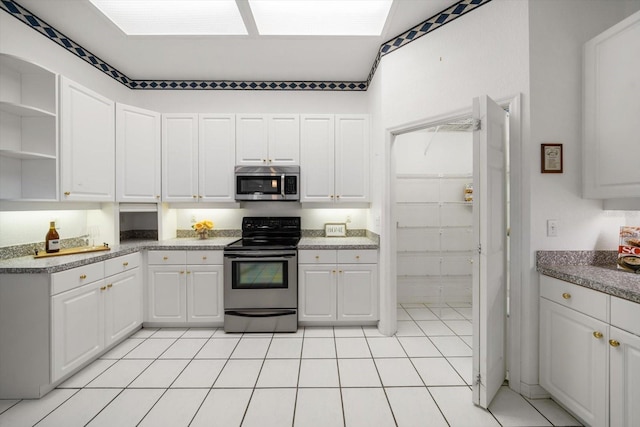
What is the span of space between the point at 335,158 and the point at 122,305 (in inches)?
110

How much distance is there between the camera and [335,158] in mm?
3400

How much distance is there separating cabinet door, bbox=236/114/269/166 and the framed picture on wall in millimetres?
2748

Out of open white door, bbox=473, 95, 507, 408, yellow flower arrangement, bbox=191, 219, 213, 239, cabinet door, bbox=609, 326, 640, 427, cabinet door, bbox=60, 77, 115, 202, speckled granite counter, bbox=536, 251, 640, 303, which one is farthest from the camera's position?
yellow flower arrangement, bbox=191, 219, 213, 239

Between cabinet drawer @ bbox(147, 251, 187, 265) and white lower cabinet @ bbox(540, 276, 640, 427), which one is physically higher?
cabinet drawer @ bbox(147, 251, 187, 265)

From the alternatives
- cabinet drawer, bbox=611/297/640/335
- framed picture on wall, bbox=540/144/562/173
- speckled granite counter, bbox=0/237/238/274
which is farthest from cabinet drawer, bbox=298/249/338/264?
cabinet drawer, bbox=611/297/640/335

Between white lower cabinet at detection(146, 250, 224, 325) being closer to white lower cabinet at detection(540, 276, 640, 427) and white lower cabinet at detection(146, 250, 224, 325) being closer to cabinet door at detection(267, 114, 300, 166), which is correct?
cabinet door at detection(267, 114, 300, 166)

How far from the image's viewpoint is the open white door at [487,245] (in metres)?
1.78

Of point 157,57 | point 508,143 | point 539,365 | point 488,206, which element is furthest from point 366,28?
point 539,365

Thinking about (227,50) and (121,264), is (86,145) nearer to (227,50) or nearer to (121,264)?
(121,264)

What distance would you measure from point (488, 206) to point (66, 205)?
385 centimetres

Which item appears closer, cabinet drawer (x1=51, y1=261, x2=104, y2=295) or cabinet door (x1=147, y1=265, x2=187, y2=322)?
cabinet drawer (x1=51, y1=261, x2=104, y2=295)

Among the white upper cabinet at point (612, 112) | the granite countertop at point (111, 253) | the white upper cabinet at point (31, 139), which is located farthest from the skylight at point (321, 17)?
the granite countertop at point (111, 253)

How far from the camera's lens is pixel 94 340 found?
235 centimetres

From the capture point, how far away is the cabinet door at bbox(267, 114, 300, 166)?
3.39 metres
